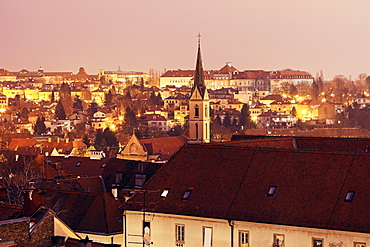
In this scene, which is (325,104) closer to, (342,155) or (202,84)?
(202,84)

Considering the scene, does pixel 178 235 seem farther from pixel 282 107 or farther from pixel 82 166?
pixel 282 107

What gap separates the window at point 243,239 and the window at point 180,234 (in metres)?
1.99

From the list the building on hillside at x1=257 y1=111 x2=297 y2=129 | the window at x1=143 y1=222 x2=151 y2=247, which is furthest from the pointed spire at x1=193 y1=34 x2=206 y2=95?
the building on hillside at x1=257 y1=111 x2=297 y2=129

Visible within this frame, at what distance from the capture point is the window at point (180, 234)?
91.9 feet

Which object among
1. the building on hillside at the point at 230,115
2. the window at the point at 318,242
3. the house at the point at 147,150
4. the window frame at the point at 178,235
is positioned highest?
the window at the point at 318,242

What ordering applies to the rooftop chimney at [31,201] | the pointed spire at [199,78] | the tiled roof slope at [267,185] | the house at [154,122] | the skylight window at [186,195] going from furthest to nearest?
the house at [154,122], the pointed spire at [199,78], the skylight window at [186,195], the tiled roof slope at [267,185], the rooftop chimney at [31,201]

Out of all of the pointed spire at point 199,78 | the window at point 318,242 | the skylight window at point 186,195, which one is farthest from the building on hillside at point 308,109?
the window at point 318,242

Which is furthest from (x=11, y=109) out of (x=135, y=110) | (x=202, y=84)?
(x=202, y=84)

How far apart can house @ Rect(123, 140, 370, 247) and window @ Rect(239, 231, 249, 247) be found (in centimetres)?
3

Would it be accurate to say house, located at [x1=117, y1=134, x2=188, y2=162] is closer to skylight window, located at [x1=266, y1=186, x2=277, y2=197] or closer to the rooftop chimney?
skylight window, located at [x1=266, y1=186, x2=277, y2=197]

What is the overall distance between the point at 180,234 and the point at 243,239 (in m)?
2.17

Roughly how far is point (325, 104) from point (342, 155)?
5495 inches

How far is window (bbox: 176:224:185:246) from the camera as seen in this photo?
2800 centimetres

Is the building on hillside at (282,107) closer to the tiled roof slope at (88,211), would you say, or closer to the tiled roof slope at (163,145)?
the tiled roof slope at (163,145)
